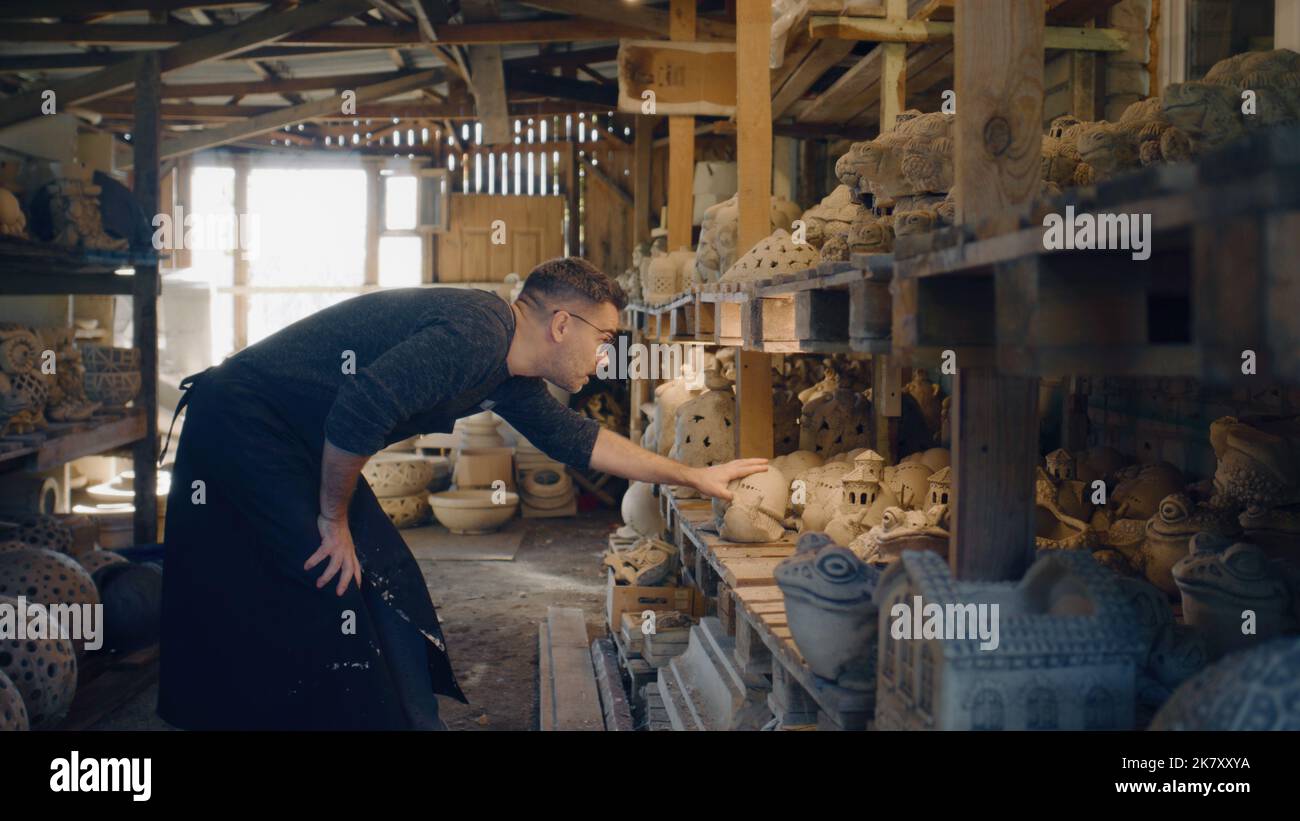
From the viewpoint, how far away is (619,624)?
6703mm

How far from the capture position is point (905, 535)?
3793 mm

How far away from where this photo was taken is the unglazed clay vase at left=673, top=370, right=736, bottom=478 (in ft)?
19.2

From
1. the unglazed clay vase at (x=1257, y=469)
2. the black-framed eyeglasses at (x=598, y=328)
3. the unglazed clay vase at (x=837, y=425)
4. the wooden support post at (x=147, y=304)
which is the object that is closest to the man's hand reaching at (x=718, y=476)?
the black-framed eyeglasses at (x=598, y=328)

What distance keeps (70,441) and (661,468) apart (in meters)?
4.81

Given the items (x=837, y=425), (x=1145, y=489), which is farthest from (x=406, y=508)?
(x=1145, y=489)

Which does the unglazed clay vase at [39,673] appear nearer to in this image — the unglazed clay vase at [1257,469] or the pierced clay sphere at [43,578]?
the pierced clay sphere at [43,578]

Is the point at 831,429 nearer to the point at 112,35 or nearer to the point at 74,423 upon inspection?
the point at 74,423

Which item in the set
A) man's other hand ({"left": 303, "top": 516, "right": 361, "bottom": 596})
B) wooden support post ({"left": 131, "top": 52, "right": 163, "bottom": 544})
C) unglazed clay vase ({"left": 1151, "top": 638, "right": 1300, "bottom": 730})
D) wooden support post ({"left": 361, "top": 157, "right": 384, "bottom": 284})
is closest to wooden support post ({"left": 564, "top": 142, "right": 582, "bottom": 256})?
wooden support post ({"left": 361, "top": 157, "right": 384, "bottom": 284})

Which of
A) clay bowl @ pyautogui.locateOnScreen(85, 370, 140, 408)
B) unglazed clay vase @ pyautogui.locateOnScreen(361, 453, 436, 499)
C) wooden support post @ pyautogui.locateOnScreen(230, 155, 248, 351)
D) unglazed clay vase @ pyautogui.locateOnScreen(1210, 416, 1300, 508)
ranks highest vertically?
wooden support post @ pyautogui.locateOnScreen(230, 155, 248, 351)

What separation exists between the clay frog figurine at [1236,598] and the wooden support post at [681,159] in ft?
18.6

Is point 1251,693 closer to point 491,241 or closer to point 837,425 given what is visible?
point 837,425

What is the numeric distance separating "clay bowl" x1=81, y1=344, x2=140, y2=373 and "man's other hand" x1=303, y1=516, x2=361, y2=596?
5428 mm

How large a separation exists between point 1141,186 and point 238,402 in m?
3.01

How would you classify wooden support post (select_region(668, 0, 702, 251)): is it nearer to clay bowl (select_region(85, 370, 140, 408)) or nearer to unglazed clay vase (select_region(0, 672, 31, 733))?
clay bowl (select_region(85, 370, 140, 408))
